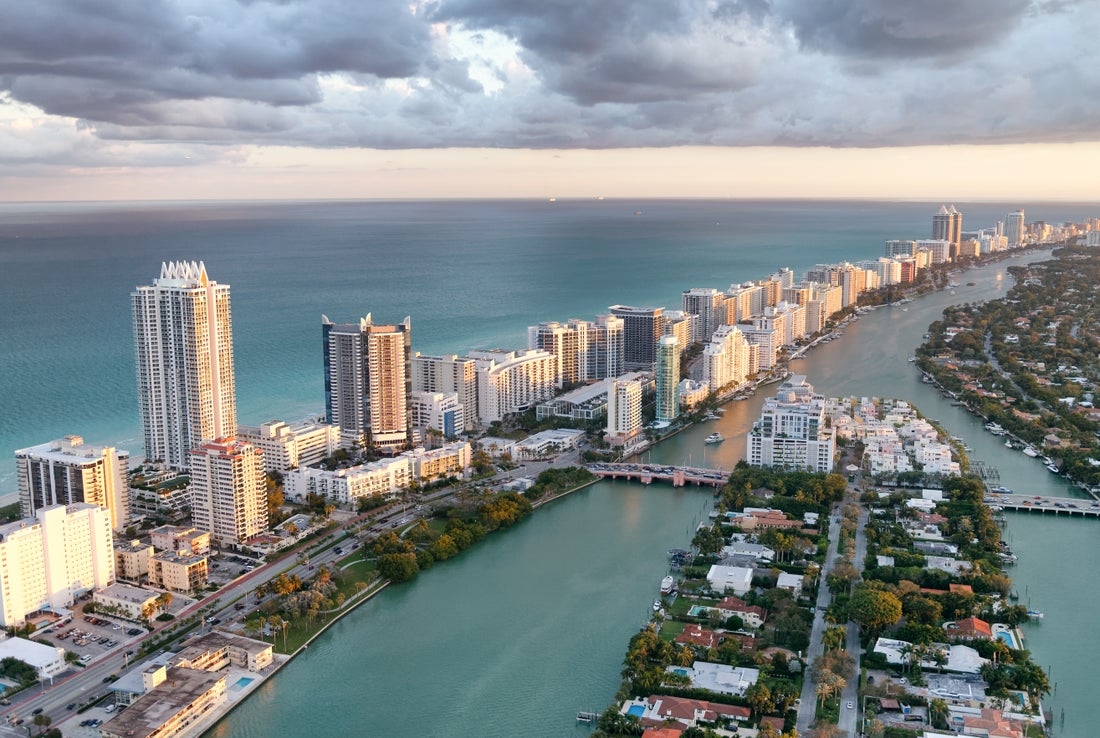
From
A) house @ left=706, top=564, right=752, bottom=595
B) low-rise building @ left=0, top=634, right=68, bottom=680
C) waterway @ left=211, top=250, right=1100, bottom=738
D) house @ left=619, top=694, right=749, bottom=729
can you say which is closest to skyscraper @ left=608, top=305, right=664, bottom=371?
waterway @ left=211, top=250, right=1100, bottom=738

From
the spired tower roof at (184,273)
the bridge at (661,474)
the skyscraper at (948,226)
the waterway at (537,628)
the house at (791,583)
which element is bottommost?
the waterway at (537,628)

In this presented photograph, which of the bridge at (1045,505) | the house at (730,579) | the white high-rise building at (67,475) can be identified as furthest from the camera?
the bridge at (1045,505)

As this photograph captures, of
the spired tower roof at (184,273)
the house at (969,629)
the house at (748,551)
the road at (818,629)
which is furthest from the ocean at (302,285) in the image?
the house at (969,629)

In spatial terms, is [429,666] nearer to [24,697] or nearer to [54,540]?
[24,697]

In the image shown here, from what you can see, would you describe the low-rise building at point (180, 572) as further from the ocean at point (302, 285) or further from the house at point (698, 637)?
the house at point (698, 637)

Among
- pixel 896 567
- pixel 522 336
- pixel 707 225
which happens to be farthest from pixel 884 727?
pixel 707 225

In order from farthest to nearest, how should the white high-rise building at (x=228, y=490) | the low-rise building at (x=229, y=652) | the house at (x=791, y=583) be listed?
the white high-rise building at (x=228, y=490), the house at (x=791, y=583), the low-rise building at (x=229, y=652)

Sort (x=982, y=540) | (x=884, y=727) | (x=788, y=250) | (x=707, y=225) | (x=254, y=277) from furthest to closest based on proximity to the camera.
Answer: (x=707, y=225), (x=788, y=250), (x=254, y=277), (x=982, y=540), (x=884, y=727)
